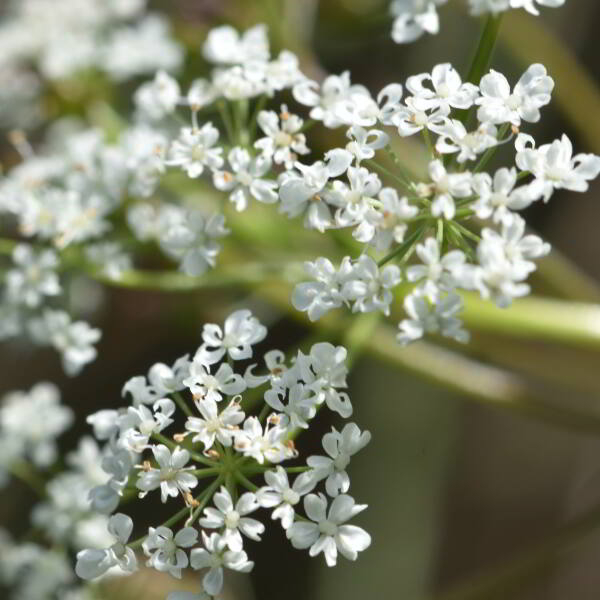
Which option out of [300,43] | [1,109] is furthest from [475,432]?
[1,109]

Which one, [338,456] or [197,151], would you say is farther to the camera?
[197,151]

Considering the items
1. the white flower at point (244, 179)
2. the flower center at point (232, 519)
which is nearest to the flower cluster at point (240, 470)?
the flower center at point (232, 519)

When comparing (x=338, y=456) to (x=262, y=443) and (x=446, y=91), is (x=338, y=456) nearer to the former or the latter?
(x=262, y=443)

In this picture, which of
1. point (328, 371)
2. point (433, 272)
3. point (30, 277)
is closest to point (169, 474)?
point (328, 371)

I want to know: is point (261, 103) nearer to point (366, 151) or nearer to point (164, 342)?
point (366, 151)

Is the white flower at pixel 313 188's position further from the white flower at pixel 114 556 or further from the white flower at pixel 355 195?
the white flower at pixel 114 556

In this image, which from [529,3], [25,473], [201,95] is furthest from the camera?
[25,473]
